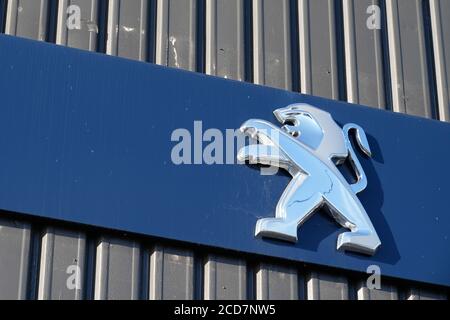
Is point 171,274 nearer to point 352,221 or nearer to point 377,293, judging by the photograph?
point 352,221

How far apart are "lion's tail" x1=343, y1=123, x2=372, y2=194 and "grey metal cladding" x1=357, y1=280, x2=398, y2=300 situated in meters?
0.60

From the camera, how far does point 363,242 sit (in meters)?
8.40

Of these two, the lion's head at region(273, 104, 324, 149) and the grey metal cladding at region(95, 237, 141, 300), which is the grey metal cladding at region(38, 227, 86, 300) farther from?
the lion's head at region(273, 104, 324, 149)

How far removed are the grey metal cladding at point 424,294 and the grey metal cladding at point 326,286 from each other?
42 centimetres

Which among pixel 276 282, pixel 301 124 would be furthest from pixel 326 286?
pixel 301 124

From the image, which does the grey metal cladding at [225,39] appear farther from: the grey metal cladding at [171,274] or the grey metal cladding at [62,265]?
the grey metal cladding at [62,265]

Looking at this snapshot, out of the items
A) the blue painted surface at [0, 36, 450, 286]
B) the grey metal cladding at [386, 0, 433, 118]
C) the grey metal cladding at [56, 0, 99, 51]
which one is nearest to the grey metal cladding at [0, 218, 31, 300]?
the blue painted surface at [0, 36, 450, 286]

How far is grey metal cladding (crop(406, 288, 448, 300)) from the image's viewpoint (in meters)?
8.52

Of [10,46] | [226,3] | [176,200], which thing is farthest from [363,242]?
[10,46]

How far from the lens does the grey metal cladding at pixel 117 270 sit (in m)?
8.03

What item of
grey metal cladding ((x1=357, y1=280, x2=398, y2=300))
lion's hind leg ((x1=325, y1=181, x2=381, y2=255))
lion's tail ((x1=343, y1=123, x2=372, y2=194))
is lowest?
grey metal cladding ((x1=357, y1=280, x2=398, y2=300))

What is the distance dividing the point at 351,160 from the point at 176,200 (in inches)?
46.6

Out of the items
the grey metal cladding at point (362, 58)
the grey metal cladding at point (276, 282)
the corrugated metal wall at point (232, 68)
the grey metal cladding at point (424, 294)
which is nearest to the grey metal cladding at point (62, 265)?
the corrugated metal wall at point (232, 68)
